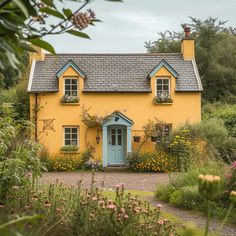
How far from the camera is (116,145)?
916 inches

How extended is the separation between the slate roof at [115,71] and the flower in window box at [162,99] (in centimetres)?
57

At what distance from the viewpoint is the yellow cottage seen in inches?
907

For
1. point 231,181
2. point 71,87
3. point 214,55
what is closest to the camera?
point 231,181

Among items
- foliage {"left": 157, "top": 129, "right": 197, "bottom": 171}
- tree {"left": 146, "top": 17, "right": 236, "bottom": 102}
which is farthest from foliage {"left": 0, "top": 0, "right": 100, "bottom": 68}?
tree {"left": 146, "top": 17, "right": 236, "bottom": 102}

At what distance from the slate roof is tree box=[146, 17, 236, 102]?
14.4 metres

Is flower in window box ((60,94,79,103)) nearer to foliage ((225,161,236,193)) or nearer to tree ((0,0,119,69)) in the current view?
foliage ((225,161,236,193))

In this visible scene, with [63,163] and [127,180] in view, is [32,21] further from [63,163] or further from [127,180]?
[63,163]

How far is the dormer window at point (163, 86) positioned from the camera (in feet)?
77.0

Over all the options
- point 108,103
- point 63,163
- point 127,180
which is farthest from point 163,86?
point 127,180

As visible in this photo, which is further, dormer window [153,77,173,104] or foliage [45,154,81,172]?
dormer window [153,77,173,104]

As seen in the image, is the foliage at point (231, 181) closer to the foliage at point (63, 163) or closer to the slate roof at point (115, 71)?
the foliage at point (63, 163)

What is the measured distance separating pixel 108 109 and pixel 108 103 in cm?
30

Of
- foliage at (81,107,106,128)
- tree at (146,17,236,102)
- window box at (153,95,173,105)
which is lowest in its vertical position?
foliage at (81,107,106,128)

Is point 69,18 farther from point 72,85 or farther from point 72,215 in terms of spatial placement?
point 72,85
